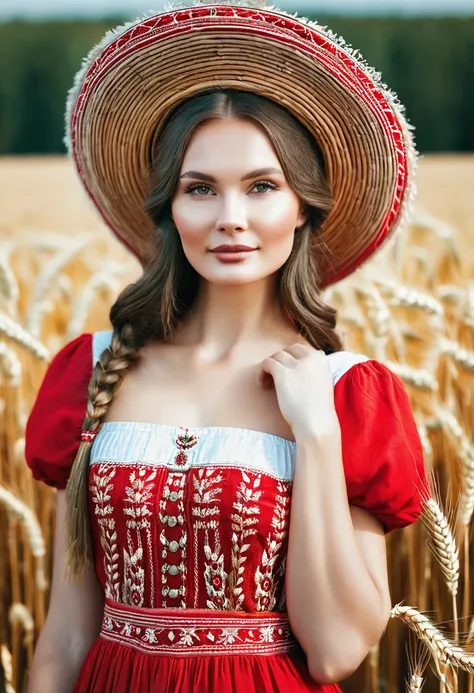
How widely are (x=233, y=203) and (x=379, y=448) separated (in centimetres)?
45

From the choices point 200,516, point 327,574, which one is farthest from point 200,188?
point 327,574

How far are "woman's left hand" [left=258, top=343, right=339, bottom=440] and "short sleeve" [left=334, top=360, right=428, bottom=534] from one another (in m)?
0.04

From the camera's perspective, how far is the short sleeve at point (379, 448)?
1.52m

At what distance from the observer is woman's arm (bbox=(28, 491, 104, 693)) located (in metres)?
1.66

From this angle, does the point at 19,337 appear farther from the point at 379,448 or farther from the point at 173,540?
the point at 379,448

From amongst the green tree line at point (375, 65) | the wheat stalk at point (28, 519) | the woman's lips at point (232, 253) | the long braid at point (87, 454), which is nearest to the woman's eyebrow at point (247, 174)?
the woman's lips at point (232, 253)

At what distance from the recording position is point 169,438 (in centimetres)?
157

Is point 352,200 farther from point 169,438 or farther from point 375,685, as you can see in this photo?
point 375,685

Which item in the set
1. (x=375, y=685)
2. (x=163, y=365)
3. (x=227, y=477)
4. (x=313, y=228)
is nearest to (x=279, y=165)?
(x=313, y=228)

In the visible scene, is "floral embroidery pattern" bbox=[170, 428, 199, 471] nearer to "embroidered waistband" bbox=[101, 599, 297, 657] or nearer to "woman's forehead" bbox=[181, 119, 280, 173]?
"embroidered waistband" bbox=[101, 599, 297, 657]

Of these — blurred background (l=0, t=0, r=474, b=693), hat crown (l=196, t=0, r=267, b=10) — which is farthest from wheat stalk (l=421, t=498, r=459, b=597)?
hat crown (l=196, t=0, r=267, b=10)

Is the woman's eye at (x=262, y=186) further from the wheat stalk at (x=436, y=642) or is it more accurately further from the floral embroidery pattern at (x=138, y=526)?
the wheat stalk at (x=436, y=642)

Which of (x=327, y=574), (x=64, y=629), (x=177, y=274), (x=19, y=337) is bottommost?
(x=64, y=629)

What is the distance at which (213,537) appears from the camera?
1.50m
